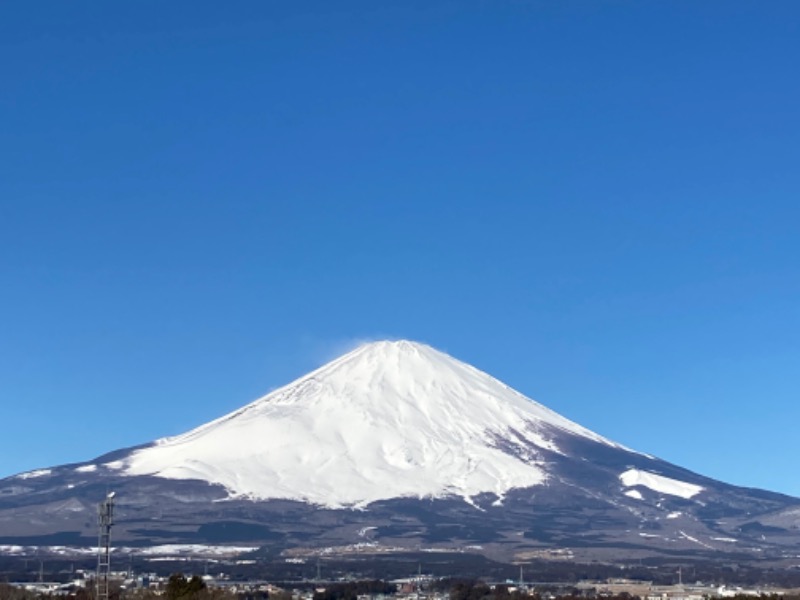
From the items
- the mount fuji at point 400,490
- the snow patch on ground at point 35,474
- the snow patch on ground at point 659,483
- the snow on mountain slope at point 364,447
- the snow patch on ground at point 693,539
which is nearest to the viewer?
the mount fuji at point 400,490

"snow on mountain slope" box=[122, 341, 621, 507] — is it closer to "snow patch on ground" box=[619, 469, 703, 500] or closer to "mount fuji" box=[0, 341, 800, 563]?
"mount fuji" box=[0, 341, 800, 563]

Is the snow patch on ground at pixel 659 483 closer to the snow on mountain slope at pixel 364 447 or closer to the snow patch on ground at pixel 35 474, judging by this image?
the snow on mountain slope at pixel 364 447

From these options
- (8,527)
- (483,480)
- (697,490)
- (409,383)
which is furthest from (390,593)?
(409,383)

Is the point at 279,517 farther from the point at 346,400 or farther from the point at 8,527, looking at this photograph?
the point at 346,400

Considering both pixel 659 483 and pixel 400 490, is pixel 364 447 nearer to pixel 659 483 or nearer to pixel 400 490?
pixel 400 490

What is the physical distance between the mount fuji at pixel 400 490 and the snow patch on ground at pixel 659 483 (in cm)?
31

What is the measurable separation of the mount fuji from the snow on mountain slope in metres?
0.29

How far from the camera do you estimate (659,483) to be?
17588 centimetres

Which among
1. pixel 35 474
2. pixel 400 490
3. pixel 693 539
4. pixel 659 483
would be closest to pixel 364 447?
pixel 400 490

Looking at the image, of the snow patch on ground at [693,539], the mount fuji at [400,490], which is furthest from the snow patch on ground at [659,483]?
the snow patch on ground at [693,539]

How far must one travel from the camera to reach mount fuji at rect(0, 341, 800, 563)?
140875 mm

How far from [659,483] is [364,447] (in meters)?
37.1

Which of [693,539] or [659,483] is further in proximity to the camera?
[659,483]

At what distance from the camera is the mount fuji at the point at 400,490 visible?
140875 millimetres
